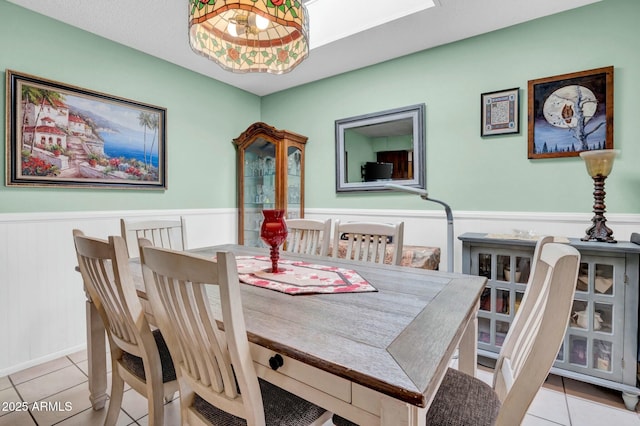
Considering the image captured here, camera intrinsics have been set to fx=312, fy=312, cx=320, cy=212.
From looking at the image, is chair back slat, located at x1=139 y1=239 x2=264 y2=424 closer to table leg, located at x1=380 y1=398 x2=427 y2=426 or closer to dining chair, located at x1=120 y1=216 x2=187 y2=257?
table leg, located at x1=380 y1=398 x2=427 y2=426

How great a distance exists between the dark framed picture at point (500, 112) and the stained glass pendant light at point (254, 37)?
1.55 meters

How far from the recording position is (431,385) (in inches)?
25.4

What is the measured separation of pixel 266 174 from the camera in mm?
3430

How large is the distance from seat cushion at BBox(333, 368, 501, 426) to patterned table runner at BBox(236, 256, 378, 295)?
1.37ft

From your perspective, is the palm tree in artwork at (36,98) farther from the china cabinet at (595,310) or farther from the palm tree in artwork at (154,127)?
the china cabinet at (595,310)

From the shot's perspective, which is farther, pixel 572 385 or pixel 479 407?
pixel 572 385

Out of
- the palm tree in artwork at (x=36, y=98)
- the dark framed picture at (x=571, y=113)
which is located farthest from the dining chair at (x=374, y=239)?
the palm tree in artwork at (x=36, y=98)

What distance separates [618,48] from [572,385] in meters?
2.17

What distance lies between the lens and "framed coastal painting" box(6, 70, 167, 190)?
207 centimetres

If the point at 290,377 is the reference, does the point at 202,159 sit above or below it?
above

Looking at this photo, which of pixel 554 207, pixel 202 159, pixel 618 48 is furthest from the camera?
pixel 202 159

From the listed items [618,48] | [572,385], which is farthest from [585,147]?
[572,385]

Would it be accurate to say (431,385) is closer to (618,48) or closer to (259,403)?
(259,403)

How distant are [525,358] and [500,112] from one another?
212 centimetres
